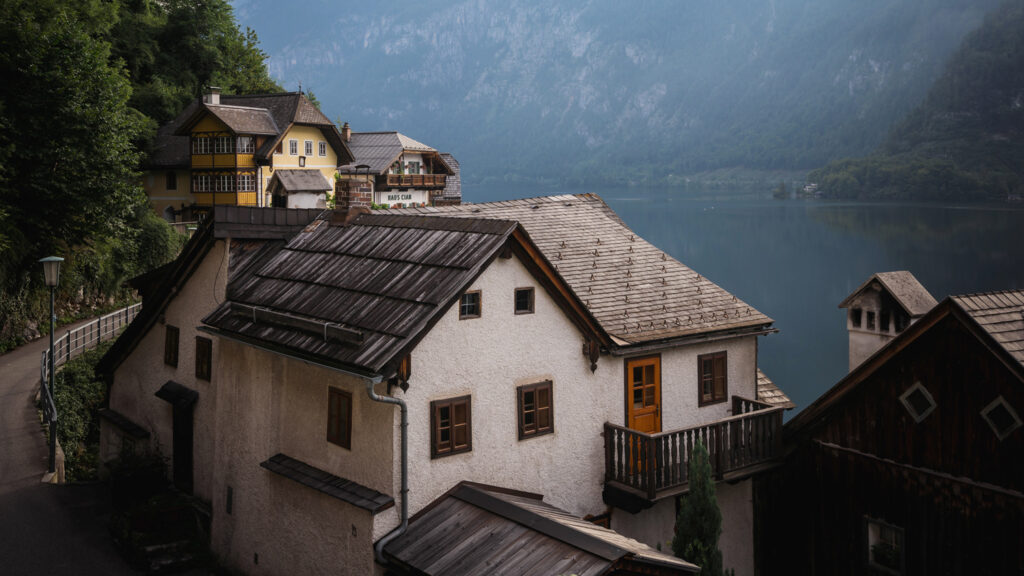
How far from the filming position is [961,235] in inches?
4737

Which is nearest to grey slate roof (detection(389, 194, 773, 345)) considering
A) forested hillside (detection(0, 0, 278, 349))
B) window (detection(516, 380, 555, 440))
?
window (detection(516, 380, 555, 440))

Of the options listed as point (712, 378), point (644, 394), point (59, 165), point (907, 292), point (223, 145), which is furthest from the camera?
point (223, 145)

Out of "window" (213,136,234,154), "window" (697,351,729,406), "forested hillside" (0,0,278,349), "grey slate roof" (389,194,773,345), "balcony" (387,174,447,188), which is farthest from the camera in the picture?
"balcony" (387,174,447,188)

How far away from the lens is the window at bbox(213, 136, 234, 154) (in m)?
58.5

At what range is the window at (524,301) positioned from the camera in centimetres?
1422

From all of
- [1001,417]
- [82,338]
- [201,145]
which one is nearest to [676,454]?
[1001,417]

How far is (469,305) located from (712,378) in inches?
256

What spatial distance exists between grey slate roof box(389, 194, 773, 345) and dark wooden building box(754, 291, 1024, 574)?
2.70 meters

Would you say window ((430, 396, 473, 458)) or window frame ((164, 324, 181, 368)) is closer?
window ((430, 396, 473, 458))

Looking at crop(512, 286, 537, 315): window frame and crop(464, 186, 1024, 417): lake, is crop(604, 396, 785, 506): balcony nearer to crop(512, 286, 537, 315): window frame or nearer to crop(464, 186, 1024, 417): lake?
crop(512, 286, 537, 315): window frame

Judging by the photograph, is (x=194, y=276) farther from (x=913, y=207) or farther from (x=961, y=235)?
(x=913, y=207)

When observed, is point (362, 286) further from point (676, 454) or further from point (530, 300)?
point (676, 454)

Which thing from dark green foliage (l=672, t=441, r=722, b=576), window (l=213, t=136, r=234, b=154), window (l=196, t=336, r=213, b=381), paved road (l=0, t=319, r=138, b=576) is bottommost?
paved road (l=0, t=319, r=138, b=576)

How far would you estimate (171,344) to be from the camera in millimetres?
18484
